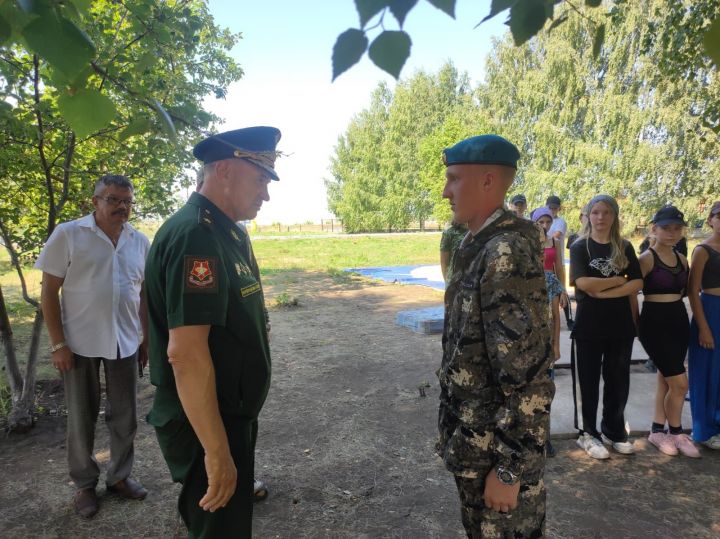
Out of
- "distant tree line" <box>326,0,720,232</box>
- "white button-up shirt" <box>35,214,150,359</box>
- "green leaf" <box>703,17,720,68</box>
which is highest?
"distant tree line" <box>326,0,720,232</box>

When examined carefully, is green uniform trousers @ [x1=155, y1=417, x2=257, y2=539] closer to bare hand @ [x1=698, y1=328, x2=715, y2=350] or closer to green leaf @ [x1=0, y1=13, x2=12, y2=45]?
green leaf @ [x1=0, y1=13, x2=12, y2=45]

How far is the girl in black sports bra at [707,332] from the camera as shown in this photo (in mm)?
3449

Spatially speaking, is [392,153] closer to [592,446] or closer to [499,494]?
[592,446]

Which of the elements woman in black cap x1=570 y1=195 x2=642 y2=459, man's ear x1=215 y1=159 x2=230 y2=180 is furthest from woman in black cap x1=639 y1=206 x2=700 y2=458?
man's ear x1=215 y1=159 x2=230 y2=180

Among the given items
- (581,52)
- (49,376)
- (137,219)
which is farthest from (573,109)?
(49,376)

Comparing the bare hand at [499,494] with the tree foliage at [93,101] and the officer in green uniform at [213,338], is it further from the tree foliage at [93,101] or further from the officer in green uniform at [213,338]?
the tree foliage at [93,101]

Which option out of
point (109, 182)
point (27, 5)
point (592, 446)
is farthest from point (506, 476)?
point (109, 182)

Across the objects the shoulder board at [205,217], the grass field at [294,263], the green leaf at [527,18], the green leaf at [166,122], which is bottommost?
the grass field at [294,263]

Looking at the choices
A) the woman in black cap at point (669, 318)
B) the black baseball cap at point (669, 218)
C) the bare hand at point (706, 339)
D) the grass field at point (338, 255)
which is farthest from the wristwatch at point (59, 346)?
the grass field at point (338, 255)

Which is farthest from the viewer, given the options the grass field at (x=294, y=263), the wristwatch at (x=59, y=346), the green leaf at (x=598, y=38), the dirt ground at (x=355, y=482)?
the grass field at (x=294, y=263)

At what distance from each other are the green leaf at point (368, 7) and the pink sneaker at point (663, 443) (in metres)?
3.93

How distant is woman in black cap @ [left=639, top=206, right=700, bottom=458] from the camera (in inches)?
135

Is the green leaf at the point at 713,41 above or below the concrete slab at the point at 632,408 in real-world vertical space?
above

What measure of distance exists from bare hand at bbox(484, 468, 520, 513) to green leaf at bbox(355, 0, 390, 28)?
4.61 ft
